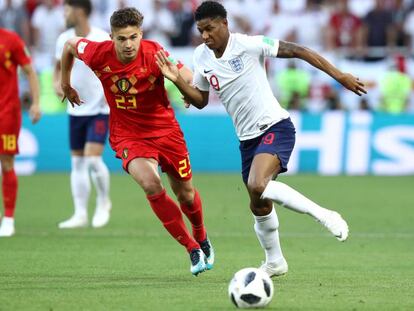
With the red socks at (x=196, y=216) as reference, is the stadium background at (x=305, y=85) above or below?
below

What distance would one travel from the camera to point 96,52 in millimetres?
9445

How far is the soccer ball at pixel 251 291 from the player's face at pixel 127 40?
2555 mm

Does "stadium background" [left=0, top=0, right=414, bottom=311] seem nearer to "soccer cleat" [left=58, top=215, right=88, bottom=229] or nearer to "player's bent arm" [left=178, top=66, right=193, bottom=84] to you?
"soccer cleat" [left=58, top=215, right=88, bottom=229]

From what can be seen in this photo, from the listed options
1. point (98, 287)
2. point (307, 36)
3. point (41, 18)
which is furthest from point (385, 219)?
point (41, 18)

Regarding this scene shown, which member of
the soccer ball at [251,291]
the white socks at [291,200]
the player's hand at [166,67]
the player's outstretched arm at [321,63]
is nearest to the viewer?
the soccer ball at [251,291]

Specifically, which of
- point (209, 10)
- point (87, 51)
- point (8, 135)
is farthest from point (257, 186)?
point (8, 135)

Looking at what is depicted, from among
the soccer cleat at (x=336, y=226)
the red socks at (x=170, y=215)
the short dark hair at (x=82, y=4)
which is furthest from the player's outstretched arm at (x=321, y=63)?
the short dark hair at (x=82, y=4)

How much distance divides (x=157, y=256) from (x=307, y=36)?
13.9m

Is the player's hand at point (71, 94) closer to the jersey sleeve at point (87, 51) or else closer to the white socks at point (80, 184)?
the jersey sleeve at point (87, 51)

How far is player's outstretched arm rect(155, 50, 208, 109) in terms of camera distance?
8.80m

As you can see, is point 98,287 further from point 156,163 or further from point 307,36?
point 307,36

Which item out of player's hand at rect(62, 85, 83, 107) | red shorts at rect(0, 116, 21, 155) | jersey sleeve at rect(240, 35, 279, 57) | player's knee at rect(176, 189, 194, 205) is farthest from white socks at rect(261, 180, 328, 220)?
red shorts at rect(0, 116, 21, 155)

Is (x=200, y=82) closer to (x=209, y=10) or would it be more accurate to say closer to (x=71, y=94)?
(x=209, y=10)

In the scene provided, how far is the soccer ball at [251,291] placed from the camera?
7.37m
